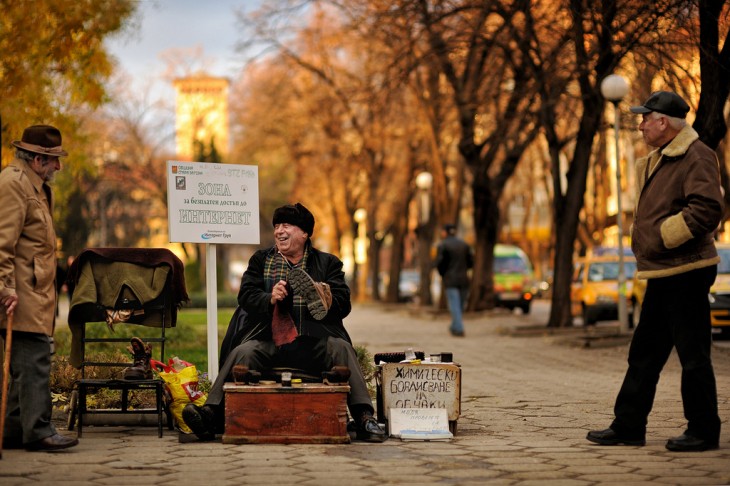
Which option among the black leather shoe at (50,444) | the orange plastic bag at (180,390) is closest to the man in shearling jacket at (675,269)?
the orange plastic bag at (180,390)

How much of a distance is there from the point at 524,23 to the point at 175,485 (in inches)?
648

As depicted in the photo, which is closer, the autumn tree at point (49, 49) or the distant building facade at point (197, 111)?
the autumn tree at point (49, 49)

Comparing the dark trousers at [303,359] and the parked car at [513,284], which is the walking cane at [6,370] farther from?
the parked car at [513,284]

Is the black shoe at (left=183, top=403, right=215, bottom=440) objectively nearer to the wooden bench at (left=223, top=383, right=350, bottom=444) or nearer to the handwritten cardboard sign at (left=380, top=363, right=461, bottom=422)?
the wooden bench at (left=223, top=383, right=350, bottom=444)

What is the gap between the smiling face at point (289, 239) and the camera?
858 centimetres

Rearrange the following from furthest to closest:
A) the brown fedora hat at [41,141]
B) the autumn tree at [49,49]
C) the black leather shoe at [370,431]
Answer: the autumn tree at [49,49]
the black leather shoe at [370,431]
the brown fedora hat at [41,141]

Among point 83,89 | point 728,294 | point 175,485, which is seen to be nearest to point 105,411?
point 175,485

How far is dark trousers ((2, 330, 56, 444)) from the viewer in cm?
755

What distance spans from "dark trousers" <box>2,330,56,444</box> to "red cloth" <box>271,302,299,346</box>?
154 centimetres

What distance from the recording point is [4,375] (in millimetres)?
7219

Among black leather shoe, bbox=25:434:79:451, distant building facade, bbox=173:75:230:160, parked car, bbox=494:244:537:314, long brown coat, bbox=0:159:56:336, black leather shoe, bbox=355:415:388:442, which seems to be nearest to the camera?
long brown coat, bbox=0:159:56:336

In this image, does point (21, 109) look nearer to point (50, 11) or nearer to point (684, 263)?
point (50, 11)

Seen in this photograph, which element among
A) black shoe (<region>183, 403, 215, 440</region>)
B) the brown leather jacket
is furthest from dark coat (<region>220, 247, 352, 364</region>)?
the brown leather jacket

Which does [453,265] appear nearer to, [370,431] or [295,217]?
[295,217]
